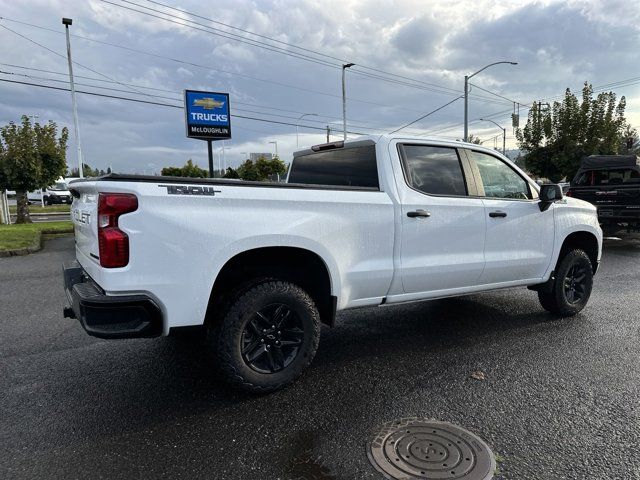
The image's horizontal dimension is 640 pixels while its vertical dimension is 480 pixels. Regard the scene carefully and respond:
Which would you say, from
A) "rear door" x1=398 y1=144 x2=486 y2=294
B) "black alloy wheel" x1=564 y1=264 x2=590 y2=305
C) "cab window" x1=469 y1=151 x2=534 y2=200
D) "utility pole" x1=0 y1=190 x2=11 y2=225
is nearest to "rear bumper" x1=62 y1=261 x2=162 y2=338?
"rear door" x1=398 y1=144 x2=486 y2=294

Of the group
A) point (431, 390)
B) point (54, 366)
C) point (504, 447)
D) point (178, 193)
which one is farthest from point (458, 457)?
point (54, 366)

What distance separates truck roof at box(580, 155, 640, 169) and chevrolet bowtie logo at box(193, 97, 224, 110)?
36.7 ft

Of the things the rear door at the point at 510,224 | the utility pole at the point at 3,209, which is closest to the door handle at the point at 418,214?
the rear door at the point at 510,224

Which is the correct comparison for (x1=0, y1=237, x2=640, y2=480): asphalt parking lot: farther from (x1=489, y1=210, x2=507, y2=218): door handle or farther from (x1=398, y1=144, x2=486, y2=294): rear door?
(x1=489, y1=210, x2=507, y2=218): door handle

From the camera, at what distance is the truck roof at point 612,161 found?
475 inches

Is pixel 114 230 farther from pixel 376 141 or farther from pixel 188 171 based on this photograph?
pixel 188 171

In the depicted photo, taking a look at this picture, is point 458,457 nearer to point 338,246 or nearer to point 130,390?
point 338,246

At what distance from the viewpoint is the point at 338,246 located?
3.40m

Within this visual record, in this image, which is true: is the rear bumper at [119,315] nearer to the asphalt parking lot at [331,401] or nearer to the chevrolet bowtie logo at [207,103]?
the asphalt parking lot at [331,401]

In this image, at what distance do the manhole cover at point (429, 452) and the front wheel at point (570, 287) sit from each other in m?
2.90

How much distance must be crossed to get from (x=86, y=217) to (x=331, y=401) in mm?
2134

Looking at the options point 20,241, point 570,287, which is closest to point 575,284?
point 570,287

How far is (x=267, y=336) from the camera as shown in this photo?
3225 millimetres

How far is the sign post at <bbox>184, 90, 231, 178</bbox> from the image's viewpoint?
1414 centimetres
